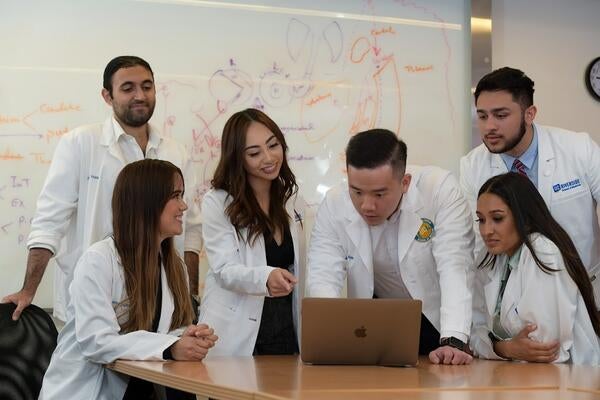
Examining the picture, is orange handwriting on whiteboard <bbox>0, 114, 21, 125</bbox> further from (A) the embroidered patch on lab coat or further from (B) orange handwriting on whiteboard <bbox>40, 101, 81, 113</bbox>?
(A) the embroidered patch on lab coat

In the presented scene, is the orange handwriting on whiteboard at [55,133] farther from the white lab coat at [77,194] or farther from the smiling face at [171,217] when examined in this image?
the smiling face at [171,217]

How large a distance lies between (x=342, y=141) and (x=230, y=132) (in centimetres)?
124

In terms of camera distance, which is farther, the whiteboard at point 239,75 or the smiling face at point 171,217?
the whiteboard at point 239,75

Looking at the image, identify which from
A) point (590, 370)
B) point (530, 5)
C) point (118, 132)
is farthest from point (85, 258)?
point (530, 5)

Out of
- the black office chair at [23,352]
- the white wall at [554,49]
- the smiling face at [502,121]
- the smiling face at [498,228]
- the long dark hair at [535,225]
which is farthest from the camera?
the white wall at [554,49]

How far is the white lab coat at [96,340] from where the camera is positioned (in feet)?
7.89

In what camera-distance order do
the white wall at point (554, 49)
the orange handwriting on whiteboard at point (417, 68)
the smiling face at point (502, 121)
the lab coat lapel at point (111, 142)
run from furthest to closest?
the white wall at point (554, 49)
the orange handwriting on whiteboard at point (417, 68)
the lab coat lapel at point (111, 142)
the smiling face at point (502, 121)

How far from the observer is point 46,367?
8.64ft

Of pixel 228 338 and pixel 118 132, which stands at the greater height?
pixel 118 132

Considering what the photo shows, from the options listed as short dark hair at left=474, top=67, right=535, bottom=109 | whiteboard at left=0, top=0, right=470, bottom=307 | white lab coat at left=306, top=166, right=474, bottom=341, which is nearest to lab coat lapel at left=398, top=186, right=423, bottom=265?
white lab coat at left=306, top=166, right=474, bottom=341

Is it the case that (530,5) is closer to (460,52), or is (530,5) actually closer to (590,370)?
(460,52)

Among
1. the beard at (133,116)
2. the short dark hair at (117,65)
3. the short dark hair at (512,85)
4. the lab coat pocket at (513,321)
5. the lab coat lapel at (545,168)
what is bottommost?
the lab coat pocket at (513,321)

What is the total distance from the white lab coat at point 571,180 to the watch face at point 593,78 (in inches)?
61.7

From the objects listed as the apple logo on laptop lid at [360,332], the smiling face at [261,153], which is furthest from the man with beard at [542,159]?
the apple logo on laptop lid at [360,332]
